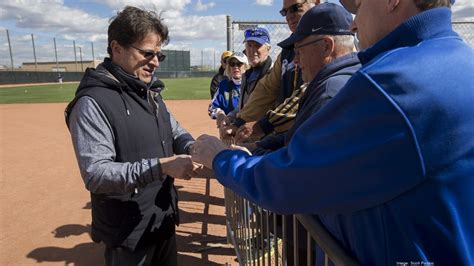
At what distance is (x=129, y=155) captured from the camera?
243 centimetres

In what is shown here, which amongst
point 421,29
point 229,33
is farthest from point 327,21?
point 229,33

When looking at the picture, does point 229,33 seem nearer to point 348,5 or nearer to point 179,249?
point 179,249

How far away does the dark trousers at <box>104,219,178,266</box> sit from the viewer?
251cm

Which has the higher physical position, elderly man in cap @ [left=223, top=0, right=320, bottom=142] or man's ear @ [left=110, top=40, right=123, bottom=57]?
man's ear @ [left=110, top=40, right=123, bottom=57]

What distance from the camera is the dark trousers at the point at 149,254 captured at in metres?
2.51

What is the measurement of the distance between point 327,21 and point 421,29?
981mm

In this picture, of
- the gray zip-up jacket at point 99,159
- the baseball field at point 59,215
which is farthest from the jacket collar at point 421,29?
the baseball field at point 59,215

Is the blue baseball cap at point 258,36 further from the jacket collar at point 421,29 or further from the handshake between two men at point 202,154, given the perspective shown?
the jacket collar at point 421,29

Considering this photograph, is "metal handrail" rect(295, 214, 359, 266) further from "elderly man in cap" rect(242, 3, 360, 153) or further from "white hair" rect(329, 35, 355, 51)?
"white hair" rect(329, 35, 355, 51)

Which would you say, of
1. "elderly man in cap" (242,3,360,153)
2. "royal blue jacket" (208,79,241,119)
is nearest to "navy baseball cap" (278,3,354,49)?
"elderly man in cap" (242,3,360,153)

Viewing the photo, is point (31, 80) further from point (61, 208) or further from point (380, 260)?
point (380, 260)

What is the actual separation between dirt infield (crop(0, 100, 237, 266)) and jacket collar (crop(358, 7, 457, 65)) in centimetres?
372

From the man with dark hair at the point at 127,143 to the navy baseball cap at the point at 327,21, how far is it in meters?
1.03

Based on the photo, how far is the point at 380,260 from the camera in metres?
1.14
